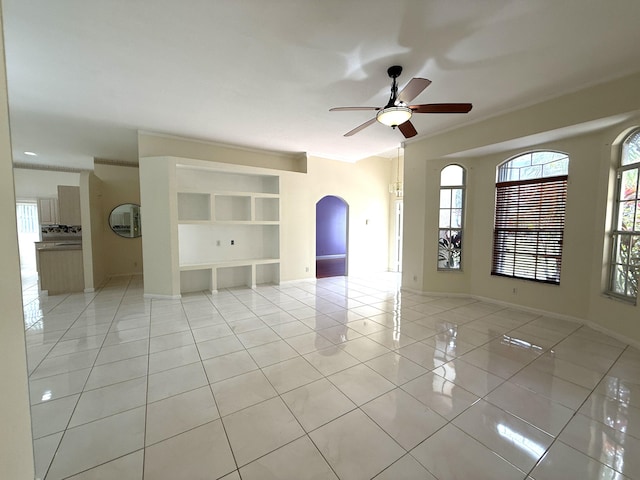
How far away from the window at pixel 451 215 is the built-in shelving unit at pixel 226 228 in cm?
347

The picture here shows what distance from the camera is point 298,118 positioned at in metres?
4.21

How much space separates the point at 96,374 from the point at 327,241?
28.5 ft

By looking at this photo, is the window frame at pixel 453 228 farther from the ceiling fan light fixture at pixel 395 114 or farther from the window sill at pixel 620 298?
the ceiling fan light fixture at pixel 395 114

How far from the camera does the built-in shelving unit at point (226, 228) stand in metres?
5.30

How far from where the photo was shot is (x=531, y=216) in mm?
4176

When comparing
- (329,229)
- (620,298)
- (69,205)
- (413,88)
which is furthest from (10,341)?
(329,229)

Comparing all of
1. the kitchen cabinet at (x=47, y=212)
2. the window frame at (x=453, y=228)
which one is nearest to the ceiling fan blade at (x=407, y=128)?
the window frame at (x=453, y=228)

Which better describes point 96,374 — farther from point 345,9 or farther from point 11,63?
point 345,9

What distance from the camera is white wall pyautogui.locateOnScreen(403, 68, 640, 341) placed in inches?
125

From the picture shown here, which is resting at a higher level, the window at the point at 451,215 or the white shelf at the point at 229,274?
the window at the point at 451,215

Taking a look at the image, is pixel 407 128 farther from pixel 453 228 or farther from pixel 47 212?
pixel 47 212

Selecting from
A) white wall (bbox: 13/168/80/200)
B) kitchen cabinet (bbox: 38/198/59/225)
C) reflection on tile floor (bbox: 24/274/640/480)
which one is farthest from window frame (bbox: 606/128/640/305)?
white wall (bbox: 13/168/80/200)

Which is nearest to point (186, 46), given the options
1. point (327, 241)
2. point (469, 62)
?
point (469, 62)

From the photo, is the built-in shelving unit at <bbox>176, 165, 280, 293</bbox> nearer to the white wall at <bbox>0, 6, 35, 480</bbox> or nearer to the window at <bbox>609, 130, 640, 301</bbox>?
the white wall at <bbox>0, 6, 35, 480</bbox>
